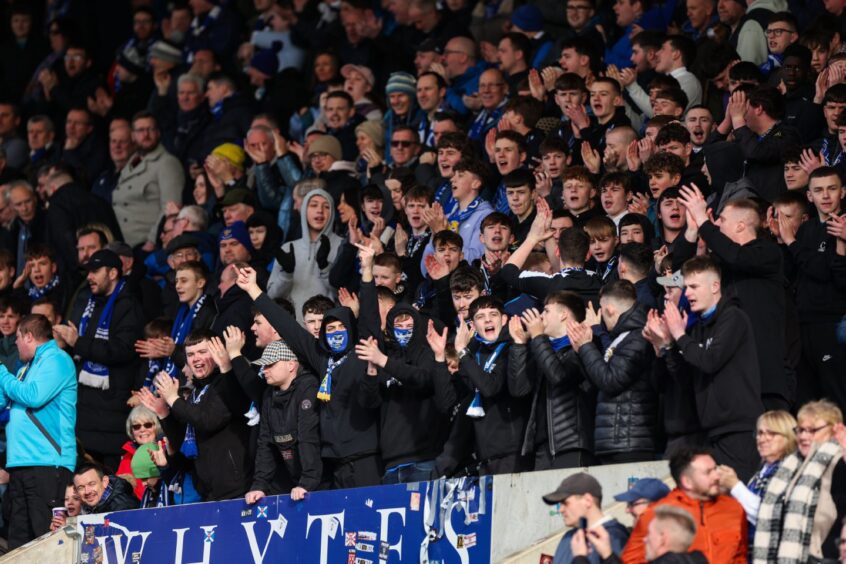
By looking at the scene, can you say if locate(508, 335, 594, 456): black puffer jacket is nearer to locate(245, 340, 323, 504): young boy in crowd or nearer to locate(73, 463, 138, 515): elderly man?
locate(245, 340, 323, 504): young boy in crowd

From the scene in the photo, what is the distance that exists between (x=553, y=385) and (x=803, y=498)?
85.8 inches

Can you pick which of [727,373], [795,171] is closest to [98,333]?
[795,171]

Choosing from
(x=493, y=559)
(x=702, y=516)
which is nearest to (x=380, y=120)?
(x=493, y=559)

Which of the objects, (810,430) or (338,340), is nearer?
(810,430)

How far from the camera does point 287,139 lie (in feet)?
56.7

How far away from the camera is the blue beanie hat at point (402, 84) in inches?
608

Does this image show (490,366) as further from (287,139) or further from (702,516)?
(287,139)

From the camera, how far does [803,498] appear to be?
7719 millimetres

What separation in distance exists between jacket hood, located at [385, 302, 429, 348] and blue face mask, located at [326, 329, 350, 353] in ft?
1.11

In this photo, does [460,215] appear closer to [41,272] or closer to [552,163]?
[552,163]

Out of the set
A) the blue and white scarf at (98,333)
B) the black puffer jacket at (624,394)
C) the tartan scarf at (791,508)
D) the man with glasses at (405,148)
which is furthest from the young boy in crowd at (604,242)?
the blue and white scarf at (98,333)

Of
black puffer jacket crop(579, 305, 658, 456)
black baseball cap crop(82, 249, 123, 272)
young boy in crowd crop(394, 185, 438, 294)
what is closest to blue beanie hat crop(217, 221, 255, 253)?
black baseball cap crop(82, 249, 123, 272)

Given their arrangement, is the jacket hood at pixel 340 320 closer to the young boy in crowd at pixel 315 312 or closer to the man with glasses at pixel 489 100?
the young boy in crowd at pixel 315 312

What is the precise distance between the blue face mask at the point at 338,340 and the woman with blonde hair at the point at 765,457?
3657mm
